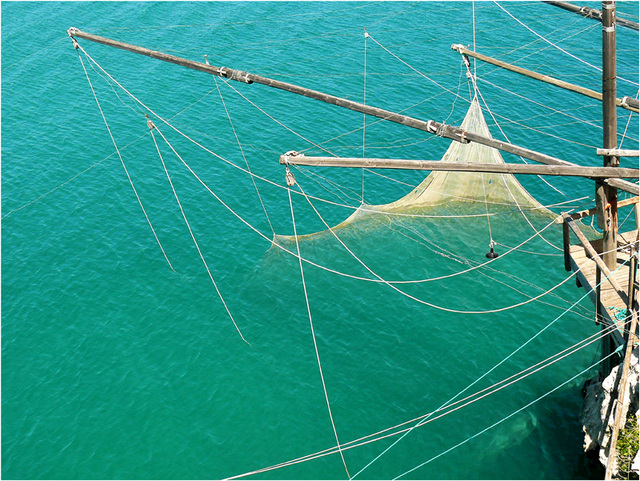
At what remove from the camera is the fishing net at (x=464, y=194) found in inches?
1308

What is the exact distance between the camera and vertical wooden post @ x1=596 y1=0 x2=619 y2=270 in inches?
821

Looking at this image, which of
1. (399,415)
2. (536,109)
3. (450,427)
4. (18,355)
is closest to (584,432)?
(450,427)

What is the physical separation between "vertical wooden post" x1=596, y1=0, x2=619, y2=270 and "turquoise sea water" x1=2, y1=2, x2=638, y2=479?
22.5ft

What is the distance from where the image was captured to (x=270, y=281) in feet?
107

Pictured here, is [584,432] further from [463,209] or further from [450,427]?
[463,209]

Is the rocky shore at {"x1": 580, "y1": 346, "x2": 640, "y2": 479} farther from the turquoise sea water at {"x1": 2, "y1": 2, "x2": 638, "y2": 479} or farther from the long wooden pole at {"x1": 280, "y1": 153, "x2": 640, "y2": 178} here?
the long wooden pole at {"x1": 280, "y1": 153, "x2": 640, "y2": 178}

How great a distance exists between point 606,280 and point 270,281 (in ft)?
52.1

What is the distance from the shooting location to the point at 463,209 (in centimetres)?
3559

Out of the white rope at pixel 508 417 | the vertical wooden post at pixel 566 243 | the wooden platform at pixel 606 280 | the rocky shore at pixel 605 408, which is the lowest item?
the white rope at pixel 508 417

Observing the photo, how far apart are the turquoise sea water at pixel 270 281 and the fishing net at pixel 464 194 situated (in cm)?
52

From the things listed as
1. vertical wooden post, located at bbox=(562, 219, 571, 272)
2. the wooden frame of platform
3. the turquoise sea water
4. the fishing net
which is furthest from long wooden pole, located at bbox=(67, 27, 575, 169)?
the fishing net

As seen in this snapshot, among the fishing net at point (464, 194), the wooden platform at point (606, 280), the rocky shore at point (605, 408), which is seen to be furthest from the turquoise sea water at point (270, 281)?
the wooden platform at point (606, 280)

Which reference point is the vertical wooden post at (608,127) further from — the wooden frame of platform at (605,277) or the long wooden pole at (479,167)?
the long wooden pole at (479,167)

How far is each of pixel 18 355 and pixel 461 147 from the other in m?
23.4
